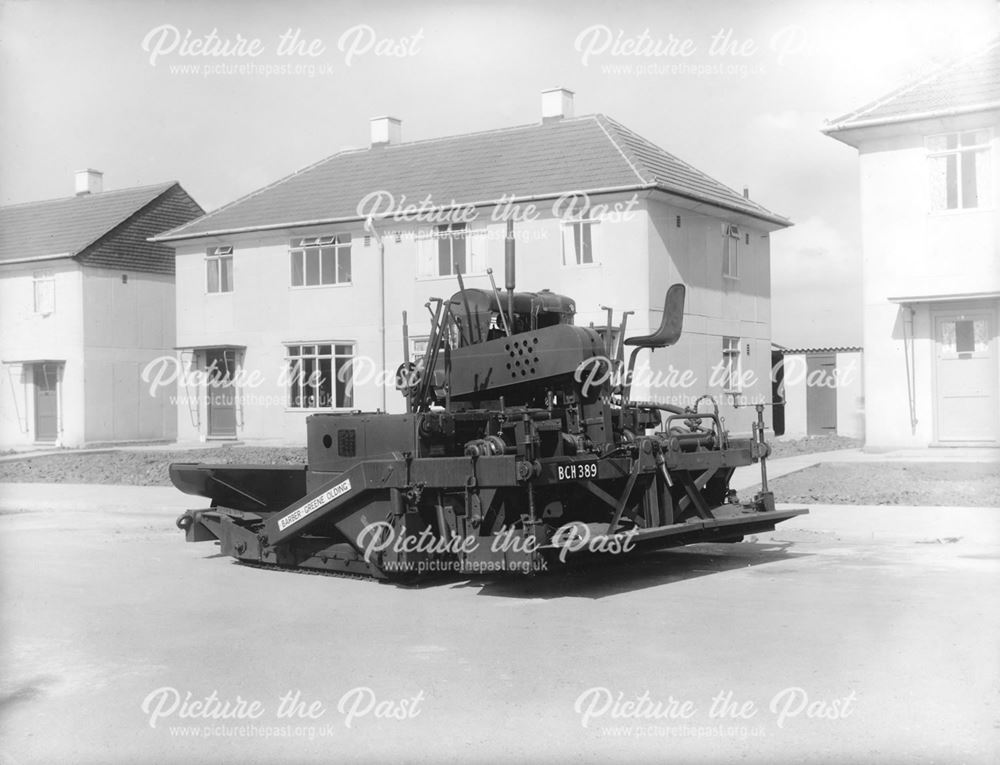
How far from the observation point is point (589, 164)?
2561cm

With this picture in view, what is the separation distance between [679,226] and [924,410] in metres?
7.88

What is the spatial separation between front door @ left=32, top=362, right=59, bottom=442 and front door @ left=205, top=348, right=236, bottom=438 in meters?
5.13

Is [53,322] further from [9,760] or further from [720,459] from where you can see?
[9,760]

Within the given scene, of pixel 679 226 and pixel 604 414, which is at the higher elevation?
pixel 679 226

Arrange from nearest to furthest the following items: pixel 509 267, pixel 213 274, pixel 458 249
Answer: pixel 509 267, pixel 458 249, pixel 213 274

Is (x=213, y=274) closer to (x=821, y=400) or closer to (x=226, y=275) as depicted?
(x=226, y=275)

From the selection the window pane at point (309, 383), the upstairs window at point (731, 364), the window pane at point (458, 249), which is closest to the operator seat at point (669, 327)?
the window pane at point (458, 249)

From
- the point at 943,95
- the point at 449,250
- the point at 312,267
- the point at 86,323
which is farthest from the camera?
the point at 86,323

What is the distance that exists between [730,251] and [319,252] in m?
9.91

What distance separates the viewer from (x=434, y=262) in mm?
27203

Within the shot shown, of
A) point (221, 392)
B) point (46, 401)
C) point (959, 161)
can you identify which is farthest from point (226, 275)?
A: point (959, 161)

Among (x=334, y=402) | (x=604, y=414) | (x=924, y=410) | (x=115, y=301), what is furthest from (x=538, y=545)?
(x=115, y=301)

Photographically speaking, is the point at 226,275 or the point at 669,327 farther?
the point at 226,275

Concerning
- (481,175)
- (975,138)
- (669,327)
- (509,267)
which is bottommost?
(669,327)
